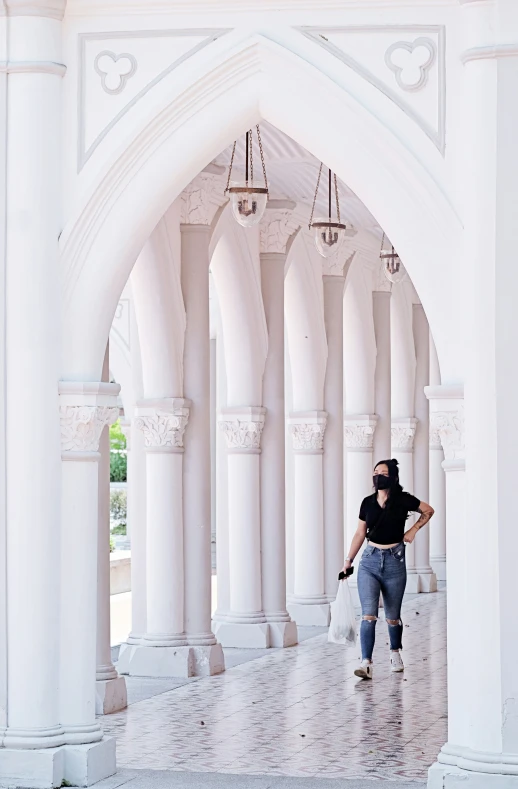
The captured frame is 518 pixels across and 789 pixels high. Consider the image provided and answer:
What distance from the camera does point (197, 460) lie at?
42.9 ft

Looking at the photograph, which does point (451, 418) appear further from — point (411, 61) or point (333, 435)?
point (333, 435)

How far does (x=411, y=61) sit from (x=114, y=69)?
163 centimetres

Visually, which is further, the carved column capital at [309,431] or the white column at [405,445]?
the white column at [405,445]

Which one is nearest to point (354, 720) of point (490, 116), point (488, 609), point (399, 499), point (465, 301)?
point (399, 499)

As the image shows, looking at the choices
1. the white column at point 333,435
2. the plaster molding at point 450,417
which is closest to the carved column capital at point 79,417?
the plaster molding at point 450,417

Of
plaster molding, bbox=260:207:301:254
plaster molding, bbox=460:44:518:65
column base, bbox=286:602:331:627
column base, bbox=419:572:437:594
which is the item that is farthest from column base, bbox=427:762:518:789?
column base, bbox=419:572:437:594

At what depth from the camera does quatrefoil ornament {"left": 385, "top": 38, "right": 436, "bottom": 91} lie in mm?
7980

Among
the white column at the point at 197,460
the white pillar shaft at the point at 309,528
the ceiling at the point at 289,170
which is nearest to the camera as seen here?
the white column at the point at 197,460

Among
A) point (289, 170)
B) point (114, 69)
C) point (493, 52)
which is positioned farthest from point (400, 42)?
point (289, 170)

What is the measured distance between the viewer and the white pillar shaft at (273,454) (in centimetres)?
1512

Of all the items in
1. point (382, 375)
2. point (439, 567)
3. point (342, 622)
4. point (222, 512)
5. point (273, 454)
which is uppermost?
point (382, 375)

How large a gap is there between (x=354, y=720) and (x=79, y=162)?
439cm

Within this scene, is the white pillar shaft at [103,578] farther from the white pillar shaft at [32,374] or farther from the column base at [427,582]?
the column base at [427,582]

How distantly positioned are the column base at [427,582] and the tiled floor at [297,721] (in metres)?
7.49
